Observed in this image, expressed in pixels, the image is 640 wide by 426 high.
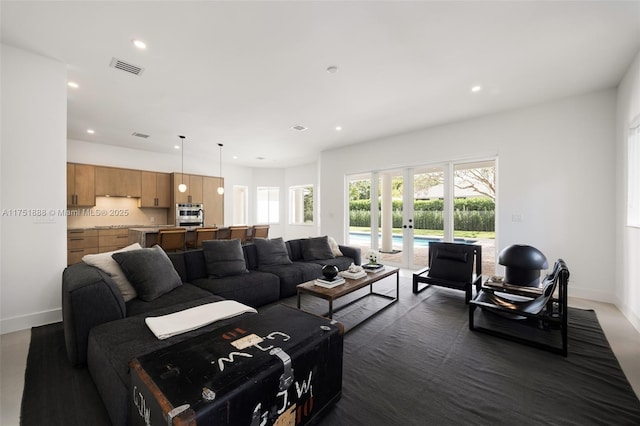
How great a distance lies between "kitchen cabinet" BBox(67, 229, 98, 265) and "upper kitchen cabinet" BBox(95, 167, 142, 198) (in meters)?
1.04

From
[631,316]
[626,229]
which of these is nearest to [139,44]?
[626,229]

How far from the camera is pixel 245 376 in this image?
1090mm

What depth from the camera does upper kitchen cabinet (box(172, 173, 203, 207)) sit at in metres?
6.96

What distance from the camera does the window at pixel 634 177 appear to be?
2.90 m

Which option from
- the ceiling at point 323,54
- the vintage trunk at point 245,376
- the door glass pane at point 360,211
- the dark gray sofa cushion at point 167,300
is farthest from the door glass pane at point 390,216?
the vintage trunk at point 245,376

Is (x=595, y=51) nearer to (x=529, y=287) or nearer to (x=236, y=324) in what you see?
(x=529, y=287)

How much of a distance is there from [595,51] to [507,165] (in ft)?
6.08

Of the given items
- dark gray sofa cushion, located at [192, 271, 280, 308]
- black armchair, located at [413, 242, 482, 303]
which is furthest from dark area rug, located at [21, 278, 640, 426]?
dark gray sofa cushion, located at [192, 271, 280, 308]

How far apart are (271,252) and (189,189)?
4607mm

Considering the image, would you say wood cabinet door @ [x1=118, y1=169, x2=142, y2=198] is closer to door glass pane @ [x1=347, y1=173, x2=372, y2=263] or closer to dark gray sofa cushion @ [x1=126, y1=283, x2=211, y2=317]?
dark gray sofa cushion @ [x1=126, y1=283, x2=211, y2=317]

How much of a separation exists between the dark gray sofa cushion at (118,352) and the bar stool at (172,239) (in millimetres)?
2988

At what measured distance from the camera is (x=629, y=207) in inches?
123

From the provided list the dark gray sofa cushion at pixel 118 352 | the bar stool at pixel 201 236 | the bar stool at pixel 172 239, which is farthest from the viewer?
the bar stool at pixel 201 236

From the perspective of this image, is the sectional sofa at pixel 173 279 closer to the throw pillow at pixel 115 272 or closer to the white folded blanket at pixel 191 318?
the throw pillow at pixel 115 272
